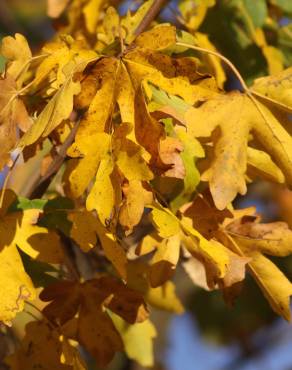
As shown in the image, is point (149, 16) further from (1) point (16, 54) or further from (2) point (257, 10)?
(2) point (257, 10)

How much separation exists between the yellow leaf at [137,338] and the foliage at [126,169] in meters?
0.17

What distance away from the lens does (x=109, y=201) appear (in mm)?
1266

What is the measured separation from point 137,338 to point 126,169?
66cm

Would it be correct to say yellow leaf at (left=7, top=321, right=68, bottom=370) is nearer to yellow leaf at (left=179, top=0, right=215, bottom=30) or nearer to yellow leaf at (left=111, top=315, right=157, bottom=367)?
yellow leaf at (left=111, top=315, right=157, bottom=367)

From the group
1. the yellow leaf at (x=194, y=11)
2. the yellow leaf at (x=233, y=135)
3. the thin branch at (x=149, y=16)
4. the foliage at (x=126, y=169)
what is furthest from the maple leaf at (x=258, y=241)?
the yellow leaf at (x=194, y=11)

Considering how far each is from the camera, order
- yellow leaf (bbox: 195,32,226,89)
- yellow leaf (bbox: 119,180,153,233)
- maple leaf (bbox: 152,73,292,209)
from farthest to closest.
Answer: yellow leaf (bbox: 195,32,226,89), maple leaf (bbox: 152,73,292,209), yellow leaf (bbox: 119,180,153,233)

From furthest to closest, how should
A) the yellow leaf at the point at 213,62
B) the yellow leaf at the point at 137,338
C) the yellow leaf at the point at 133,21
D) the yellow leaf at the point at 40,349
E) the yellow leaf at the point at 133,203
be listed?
the yellow leaf at the point at 137,338 < the yellow leaf at the point at 213,62 < the yellow leaf at the point at 133,21 < the yellow leaf at the point at 40,349 < the yellow leaf at the point at 133,203

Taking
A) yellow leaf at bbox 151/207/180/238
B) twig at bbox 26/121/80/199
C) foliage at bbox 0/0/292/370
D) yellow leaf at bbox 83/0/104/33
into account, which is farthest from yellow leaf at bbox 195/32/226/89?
yellow leaf at bbox 151/207/180/238

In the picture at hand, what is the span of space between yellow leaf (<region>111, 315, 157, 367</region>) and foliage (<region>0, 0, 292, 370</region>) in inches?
6.8

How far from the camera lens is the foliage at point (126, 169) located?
129 centimetres

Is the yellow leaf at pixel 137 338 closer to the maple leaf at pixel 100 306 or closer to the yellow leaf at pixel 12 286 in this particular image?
the maple leaf at pixel 100 306

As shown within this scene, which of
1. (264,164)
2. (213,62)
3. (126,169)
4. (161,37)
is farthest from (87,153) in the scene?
(213,62)

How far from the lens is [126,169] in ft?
4.16

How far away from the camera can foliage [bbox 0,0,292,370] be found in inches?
50.9
